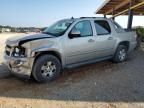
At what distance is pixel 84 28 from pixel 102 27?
0.94 m

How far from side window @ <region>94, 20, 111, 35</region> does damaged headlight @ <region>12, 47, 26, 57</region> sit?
2.83m

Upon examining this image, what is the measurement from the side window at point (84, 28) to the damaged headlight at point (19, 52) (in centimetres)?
192

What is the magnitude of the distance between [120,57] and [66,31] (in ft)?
9.88

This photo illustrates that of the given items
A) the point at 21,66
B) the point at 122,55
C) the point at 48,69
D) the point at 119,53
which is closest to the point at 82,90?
the point at 48,69

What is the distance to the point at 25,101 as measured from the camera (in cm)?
482

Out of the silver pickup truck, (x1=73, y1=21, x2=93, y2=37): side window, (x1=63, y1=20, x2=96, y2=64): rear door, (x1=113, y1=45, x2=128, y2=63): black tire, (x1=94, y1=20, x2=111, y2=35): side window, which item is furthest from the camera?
(x1=113, y1=45, x2=128, y2=63): black tire

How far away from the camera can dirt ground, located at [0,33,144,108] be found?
15.3ft

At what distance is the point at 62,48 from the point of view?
20.9 ft

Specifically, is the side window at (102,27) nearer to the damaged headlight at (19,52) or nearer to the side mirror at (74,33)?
the side mirror at (74,33)

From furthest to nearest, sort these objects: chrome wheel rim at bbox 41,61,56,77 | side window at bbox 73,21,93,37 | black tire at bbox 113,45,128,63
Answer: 1. black tire at bbox 113,45,128,63
2. side window at bbox 73,21,93,37
3. chrome wheel rim at bbox 41,61,56,77

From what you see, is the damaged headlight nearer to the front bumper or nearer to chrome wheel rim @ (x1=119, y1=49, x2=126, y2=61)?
the front bumper

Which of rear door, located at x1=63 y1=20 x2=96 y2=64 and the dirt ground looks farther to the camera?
rear door, located at x1=63 y1=20 x2=96 y2=64

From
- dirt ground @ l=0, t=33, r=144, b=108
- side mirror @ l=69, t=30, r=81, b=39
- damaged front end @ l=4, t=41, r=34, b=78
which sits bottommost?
dirt ground @ l=0, t=33, r=144, b=108

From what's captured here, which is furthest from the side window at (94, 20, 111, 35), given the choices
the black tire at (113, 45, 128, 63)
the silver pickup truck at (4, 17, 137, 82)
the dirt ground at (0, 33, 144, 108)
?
the dirt ground at (0, 33, 144, 108)
